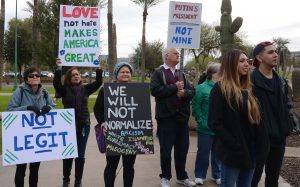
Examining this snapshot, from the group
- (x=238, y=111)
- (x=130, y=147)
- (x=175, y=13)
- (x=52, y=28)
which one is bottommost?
(x=130, y=147)

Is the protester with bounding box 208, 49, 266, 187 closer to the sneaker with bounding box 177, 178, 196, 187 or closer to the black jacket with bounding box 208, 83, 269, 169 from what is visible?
the black jacket with bounding box 208, 83, 269, 169

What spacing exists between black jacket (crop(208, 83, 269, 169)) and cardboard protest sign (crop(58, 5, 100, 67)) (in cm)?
252

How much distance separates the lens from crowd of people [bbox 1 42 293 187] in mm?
3523

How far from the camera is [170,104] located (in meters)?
5.30

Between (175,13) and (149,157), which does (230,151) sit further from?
(149,157)

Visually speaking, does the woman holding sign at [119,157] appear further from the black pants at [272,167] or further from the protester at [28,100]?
the black pants at [272,167]

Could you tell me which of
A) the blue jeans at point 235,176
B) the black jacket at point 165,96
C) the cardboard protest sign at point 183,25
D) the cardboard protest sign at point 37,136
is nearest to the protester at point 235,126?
the blue jeans at point 235,176

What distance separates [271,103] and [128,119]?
1.80m

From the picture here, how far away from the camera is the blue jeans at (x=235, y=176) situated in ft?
11.6

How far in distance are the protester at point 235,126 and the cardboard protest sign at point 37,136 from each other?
2128 mm

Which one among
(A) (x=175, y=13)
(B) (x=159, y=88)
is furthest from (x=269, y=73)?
(A) (x=175, y=13)

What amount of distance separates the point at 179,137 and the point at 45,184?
205cm

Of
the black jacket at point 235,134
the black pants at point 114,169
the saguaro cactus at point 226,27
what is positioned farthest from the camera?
the saguaro cactus at point 226,27

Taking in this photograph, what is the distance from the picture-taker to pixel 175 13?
19.6 feet
